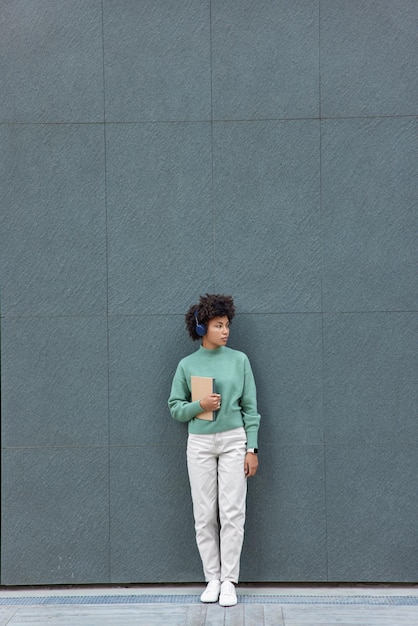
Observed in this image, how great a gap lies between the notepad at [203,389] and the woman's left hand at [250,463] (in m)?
0.32

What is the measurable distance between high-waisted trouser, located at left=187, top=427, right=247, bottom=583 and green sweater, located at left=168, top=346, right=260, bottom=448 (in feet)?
0.21

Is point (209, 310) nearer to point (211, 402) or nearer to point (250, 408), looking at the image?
point (211, 402)

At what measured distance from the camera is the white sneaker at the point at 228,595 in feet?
14.6

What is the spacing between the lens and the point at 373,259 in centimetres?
479

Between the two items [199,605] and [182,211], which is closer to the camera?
[199,605]

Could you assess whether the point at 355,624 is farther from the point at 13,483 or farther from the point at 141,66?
the point at 141,66

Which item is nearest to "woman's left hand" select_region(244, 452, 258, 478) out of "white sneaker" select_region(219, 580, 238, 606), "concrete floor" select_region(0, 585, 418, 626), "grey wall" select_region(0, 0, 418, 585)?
"grey wall" select_region(0, 0, 418, 585)

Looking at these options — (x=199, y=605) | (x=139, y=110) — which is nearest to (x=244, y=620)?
(x=199, y=605)

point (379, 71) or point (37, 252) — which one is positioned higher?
point (379, 71)

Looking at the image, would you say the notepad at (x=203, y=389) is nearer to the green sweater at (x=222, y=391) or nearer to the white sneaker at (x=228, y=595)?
the green sweater at (x=222, y=391)

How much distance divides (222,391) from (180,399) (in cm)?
27

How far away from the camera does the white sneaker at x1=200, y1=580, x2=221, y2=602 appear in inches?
178

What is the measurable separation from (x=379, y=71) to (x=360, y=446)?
7.81 ft

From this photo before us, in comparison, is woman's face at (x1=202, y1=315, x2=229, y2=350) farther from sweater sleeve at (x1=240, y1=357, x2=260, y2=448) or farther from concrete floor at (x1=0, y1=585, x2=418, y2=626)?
concrete floor at (x1=0, y1=585, x2=418, y2=626)
